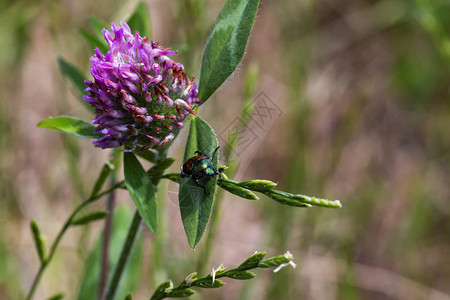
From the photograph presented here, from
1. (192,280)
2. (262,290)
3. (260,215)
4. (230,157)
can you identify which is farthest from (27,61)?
(192,280)

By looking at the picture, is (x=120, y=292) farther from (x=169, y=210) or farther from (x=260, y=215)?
(x=260, y=215)

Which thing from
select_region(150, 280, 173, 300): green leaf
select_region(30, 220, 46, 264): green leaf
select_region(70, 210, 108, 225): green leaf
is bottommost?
select_region(150, 280, 173, 300): green leaf

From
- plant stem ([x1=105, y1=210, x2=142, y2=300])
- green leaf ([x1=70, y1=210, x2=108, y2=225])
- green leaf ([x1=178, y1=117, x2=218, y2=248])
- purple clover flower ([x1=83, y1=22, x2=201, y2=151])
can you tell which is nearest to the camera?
green leaf ([x1=178, y1=117, x2=218, y2=248])

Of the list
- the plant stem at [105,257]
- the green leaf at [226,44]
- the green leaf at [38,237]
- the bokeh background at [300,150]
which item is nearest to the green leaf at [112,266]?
the plant stem at [105,257]

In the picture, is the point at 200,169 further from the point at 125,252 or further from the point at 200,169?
the point at 125,252

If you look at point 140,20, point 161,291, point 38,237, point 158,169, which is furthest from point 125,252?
point 140,20

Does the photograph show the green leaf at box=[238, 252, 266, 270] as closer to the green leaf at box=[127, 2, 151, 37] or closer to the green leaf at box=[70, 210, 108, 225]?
the green leaf at box=[70, 210, 108, 225]

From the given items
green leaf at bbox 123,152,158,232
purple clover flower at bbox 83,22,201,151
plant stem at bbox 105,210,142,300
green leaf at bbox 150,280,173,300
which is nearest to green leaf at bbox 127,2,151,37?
purple clover flower at bbox 83,22,201,151

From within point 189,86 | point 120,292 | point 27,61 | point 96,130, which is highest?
point 27,61
